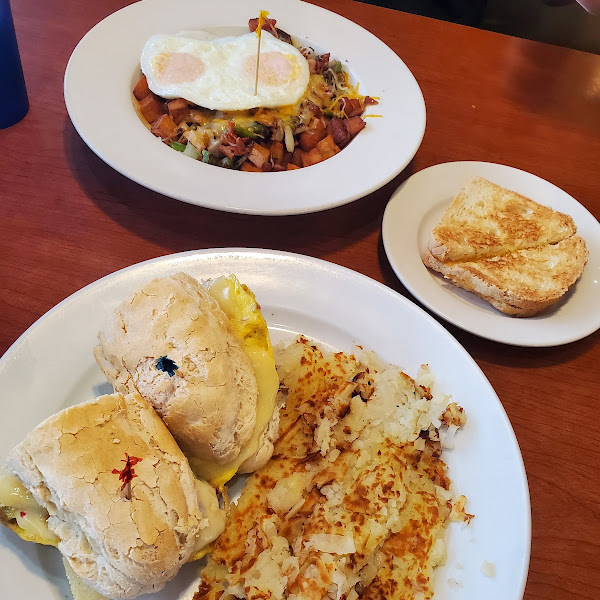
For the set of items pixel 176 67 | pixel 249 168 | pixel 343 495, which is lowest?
pixel 343 495

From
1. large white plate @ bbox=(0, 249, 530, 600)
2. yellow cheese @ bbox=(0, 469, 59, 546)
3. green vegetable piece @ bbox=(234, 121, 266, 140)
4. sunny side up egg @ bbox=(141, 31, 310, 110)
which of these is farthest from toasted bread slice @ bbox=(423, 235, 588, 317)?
yellow cheese @ bbox=(0, 469, 59, 546)

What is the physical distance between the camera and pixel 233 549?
159 centimetres

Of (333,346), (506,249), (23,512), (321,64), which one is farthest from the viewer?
(321,64)

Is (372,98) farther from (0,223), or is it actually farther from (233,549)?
(233,549)

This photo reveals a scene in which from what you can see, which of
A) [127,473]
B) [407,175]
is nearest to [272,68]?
[407,175]

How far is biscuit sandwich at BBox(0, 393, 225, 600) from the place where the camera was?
129cm

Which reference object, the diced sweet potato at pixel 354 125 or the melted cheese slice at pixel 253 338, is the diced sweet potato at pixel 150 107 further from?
the melted cheese slice at pixel 253 338

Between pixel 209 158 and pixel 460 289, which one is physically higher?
pixel 209 158

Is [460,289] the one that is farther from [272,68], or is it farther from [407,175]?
[272,68]

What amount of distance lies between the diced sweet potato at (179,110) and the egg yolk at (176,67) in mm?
128

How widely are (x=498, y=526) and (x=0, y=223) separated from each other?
7.03 ft

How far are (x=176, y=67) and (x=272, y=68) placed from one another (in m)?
0.52

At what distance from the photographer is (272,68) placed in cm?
312

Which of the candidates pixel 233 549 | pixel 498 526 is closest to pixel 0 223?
pixel 233 549
